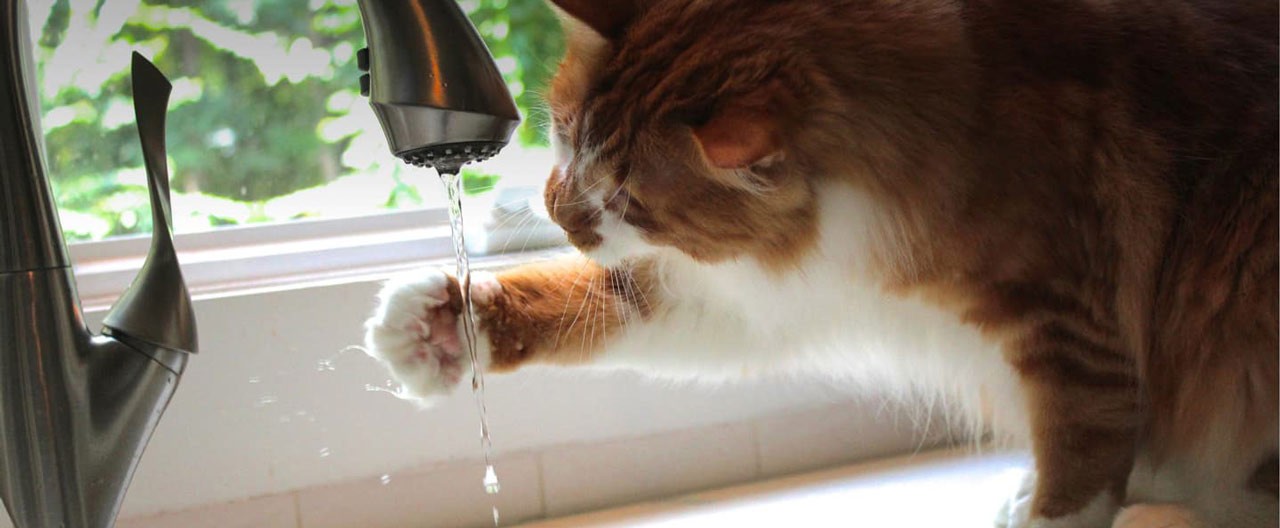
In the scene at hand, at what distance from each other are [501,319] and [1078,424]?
1.96 feet

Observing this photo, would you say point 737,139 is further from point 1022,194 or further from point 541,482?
point 541,482

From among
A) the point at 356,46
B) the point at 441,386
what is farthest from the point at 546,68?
the point at 441,386

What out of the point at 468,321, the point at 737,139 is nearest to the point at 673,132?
the point at 737,139

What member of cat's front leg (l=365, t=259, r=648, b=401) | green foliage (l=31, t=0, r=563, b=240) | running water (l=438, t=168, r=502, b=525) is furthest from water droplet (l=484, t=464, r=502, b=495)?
green foliage (l=31, t=0, r=563, b=240)

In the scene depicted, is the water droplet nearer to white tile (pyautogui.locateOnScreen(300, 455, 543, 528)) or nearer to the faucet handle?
white tile (pyautogui.locateOnScreen(300, 455, 543, 528))

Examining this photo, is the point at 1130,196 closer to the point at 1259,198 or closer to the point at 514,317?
the point at 1259,198

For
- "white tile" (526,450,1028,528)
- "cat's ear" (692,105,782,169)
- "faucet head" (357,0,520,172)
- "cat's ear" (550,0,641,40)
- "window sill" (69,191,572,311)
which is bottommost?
"white tile" (526,450,1028,528)

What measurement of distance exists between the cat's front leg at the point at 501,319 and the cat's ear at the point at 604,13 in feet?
0.91

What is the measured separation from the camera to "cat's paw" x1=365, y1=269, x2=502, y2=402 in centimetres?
117

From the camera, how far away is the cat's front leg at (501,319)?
1173 millimetres

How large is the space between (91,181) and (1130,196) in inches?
46.5

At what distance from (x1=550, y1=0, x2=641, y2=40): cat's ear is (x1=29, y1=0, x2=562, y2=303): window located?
184 millimetres

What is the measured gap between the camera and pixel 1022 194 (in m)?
1.02

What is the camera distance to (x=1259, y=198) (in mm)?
1030
